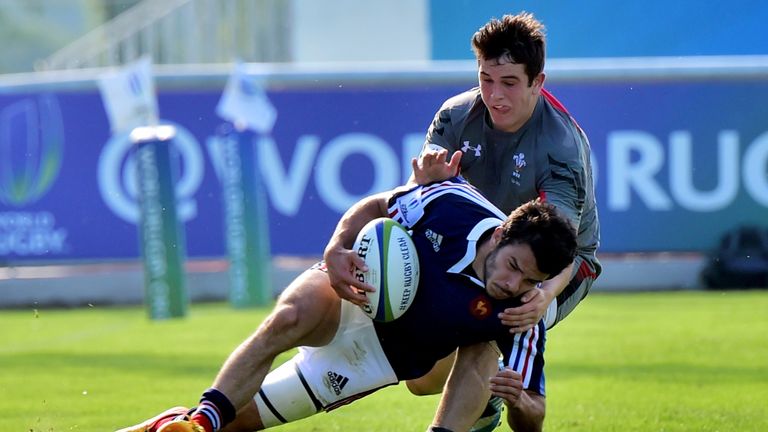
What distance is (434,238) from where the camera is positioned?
5832 millimetres

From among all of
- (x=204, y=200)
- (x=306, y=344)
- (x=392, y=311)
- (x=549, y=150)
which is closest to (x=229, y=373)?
(x=306, y=344)

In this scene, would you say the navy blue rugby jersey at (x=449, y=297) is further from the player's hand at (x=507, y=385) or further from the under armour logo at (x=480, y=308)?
the player's hand at (x=507, y=385)

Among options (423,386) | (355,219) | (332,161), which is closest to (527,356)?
(423,386)

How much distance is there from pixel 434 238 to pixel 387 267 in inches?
12.7

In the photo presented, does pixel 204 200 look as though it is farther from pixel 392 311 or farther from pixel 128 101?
pixel 392 311

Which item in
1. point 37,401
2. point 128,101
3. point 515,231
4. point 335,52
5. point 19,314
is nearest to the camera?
point 515,231

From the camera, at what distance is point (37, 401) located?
8836 mm

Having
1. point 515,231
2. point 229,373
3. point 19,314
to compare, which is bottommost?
point 19,314

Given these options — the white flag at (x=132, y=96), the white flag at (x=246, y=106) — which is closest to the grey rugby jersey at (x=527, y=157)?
the white flag at (x=132, y=96)

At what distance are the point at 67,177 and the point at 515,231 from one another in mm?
13141

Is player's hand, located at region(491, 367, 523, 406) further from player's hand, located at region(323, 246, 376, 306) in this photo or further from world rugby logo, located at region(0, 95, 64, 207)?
world rugby logo, located at region(0, 95, 64, 207)

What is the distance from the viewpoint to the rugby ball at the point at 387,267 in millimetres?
5617

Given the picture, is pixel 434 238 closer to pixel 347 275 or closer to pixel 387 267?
pixel 387 267

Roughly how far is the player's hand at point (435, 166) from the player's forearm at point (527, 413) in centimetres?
103
